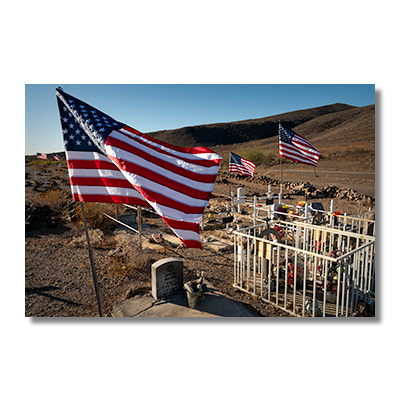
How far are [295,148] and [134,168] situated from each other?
909 centimetres

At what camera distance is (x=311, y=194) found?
19.5 m

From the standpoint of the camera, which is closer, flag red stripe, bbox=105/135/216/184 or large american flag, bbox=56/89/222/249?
large american flag, bbox=56/89/222/249

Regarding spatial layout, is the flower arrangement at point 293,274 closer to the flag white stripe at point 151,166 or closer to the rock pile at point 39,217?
the flag white stripe at point 151,166

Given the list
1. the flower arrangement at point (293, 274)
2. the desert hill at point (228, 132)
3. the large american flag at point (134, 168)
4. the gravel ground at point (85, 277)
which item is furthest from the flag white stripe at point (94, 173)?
the desert hill at point (228, 132)

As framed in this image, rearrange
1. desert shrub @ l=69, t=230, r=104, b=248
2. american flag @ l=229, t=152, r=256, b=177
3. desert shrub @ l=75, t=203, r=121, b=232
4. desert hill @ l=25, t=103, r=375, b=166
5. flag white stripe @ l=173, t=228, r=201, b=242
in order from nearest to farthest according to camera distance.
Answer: flag white stripe @ l=173, t=228, r=201, b=242
desert shrub @ l=69, t=230, r=104, b=248
desert shrub @ l=75, t=203, r=121, b=232
american flag @ l=229, t=152, r=256, b=177
desert hill @ l=25, t=103, r=375, b=166

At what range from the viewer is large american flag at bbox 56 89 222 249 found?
11.2ft

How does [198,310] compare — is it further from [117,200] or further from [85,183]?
[85,183]

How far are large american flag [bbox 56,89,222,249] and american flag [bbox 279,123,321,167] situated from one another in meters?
7.81

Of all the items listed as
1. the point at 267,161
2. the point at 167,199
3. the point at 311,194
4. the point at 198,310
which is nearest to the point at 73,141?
the point at 167,199

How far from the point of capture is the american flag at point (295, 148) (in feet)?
35.4

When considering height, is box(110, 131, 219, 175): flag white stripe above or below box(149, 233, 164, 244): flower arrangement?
above

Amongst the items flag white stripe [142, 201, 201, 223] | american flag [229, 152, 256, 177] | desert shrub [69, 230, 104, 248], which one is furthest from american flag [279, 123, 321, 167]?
flag white stripe [142, 201, 201, 223]

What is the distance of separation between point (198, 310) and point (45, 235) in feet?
26.4

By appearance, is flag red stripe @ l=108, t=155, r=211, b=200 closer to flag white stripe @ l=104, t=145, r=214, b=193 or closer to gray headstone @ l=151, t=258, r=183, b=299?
flag white stripe @ l=104, t=145, r=214, b=193
